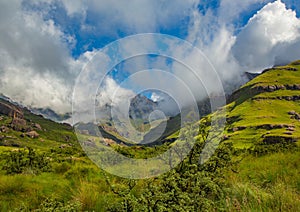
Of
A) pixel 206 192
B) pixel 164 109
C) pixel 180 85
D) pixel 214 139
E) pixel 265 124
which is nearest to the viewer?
pixel 206 192

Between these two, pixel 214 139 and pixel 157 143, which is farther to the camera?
pixel 157 143

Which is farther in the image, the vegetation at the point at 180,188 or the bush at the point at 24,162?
the bush at the point at 24,162

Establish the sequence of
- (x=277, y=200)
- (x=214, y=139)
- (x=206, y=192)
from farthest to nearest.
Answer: (x=214, y=139)
(x=206, y=192)
(x=277, y=200)

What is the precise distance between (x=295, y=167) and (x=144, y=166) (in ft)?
19.6

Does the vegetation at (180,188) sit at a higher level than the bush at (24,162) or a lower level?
lower

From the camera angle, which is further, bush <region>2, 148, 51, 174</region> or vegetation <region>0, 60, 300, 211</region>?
bush <region>2, 148, 51, 174</region>

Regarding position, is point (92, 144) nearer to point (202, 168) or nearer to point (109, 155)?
point (109, 155)

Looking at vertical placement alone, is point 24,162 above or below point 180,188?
above

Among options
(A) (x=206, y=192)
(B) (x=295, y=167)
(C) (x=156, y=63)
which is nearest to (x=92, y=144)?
(C) (x=156, y=63)

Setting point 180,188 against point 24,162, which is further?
point 24,162

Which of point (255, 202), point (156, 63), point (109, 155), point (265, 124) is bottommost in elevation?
point (255, 202)

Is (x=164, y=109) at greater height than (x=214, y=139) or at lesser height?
greater

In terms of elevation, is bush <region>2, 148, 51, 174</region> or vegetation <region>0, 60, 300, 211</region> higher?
bush <region>2, 148, 51, 174</region>

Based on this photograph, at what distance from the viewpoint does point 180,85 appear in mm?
9750
